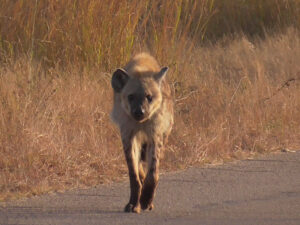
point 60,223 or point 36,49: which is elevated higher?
point 36,49

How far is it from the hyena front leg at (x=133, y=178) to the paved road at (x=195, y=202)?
76mm

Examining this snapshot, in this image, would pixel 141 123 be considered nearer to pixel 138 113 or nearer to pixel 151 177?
pixel 138 113

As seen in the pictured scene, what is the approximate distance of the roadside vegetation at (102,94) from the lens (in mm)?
6855

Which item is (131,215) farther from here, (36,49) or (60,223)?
(36,49)

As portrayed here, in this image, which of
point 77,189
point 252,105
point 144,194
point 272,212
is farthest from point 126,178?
point 252,105

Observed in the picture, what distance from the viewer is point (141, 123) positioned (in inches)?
230

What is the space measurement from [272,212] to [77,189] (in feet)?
5.21

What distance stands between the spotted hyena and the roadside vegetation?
75 centimetres

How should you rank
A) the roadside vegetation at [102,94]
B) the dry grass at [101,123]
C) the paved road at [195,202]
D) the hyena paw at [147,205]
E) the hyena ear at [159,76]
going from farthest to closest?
1. the roadside vegetation at [102,94]
2. the dry grass at [101,123]
3. the hyena ear at [159,76]
4. the hyena paw at [147,205]
5. the paved road at [195,202]

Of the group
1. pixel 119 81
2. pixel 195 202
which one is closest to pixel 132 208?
pixel 195 202

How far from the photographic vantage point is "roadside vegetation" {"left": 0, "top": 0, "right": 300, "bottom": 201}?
6.86 meters

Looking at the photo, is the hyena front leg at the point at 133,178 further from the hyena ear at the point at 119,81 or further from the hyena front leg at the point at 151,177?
the hyena ear at the point at 119,81

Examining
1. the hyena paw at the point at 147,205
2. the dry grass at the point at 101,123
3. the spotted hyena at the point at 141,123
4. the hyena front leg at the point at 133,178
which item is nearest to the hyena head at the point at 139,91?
the spotted hyena at the point at 141,123

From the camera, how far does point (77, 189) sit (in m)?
6.26
